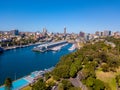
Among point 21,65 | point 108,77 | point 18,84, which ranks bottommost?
point 21,65

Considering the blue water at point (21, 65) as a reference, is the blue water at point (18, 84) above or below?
above

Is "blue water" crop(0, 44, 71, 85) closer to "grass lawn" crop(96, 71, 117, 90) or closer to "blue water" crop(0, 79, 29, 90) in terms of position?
"blue water" crop(0, 79, 29, 90)

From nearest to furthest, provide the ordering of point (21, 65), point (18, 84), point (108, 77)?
point (18, 84), point (108, 77), point (21, 65)

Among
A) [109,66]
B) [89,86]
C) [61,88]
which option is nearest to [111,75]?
[109,66]

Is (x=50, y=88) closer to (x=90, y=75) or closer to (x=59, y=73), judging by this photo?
(x=59, y=73)

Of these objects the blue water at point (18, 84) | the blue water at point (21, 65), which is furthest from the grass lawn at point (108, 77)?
the blue water at point (21, 65)

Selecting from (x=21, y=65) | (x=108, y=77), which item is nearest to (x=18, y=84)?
(x=108, y=77)

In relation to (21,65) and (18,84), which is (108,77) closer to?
(18,84)

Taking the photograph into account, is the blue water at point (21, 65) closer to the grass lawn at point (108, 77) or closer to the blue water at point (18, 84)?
the blue water at point (18, 84)
